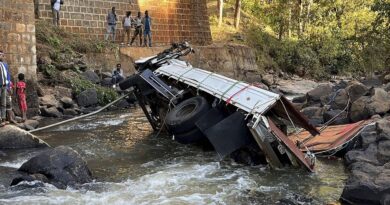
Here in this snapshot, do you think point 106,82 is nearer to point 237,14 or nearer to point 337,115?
point 337,115

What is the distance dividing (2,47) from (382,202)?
35.2 feet

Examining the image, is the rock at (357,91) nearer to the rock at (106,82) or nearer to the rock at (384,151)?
the rock at (384,151)

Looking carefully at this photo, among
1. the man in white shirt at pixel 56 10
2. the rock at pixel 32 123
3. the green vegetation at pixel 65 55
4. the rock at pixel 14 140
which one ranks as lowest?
the rock at pixel 32 123

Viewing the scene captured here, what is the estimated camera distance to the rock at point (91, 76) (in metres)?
18.7

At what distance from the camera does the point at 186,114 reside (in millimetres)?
10258

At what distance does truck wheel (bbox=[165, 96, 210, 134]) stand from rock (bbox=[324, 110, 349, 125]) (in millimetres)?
4384

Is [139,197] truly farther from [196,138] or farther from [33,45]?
[33,45]

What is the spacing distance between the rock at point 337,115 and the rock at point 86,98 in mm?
7554

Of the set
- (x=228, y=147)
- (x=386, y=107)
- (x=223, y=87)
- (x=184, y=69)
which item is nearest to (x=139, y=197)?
(x=228, y=147)

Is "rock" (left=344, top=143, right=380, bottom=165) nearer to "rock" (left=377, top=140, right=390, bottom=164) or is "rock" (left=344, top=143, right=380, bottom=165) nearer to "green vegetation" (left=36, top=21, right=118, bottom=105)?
"rock" (left=377, top=140, right=390, bottom=164)

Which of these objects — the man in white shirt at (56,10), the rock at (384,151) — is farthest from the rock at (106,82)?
the rock at (384,151)

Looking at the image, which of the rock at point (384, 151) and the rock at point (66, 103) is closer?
the rock at point (384, 151)

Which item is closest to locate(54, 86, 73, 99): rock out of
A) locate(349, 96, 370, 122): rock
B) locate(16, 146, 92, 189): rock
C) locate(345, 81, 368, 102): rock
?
locate(16, 146, 92, 189): rock

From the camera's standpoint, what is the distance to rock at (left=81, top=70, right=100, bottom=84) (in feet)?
61.3
